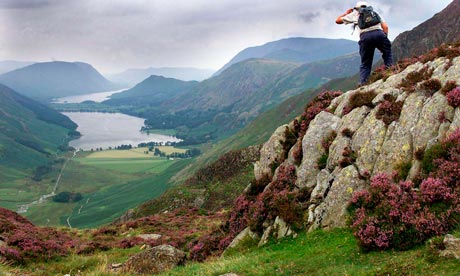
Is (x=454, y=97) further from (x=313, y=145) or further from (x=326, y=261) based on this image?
(x=326, y=261)

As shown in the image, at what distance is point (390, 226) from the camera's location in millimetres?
13844

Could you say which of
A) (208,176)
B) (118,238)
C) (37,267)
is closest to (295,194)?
Answer: (37,267)

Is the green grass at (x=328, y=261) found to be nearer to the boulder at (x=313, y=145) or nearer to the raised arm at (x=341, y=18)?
the boulder at (x=313, y=145)

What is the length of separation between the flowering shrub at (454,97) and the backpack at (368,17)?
9.05 meters

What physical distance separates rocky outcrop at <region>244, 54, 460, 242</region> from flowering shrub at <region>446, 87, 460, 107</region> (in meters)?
0.25

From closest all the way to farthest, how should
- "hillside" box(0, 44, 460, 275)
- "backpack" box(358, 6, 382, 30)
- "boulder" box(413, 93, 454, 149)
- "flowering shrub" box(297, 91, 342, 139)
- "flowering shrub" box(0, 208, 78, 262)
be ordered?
"hillside" box(0, 44, 460, 275), "boulder" box(413, 93, 454, 149), "backpack" box(358, 6, 382, 30), "flowering shrub" box(0, 208, 78, 262), "flowering shrub" box(297, 91, 342, 139)

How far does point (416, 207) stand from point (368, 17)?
15104 millimetres

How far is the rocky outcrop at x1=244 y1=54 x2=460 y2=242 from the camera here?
17.1 meters

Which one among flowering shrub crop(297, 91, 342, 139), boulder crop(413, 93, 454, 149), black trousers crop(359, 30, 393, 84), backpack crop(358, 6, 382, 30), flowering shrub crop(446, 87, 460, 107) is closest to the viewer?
flowering shrub crop(446, 87, 460, 107)

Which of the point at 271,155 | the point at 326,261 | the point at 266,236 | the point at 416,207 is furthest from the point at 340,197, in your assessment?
the point at 271,155

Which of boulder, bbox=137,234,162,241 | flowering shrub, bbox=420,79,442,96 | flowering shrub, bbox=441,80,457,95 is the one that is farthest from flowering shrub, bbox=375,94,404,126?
boulder, bbox=137,234,162,241

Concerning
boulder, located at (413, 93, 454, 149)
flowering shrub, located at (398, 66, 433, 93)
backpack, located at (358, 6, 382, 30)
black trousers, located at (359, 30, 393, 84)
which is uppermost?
backpack, located at (358, 6, 382, 30)

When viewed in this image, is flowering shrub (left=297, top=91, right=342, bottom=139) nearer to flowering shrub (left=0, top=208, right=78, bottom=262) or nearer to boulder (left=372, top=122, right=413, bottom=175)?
boulder (left=372, top=122, right=413, bottom=175)

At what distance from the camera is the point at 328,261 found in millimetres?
14016
